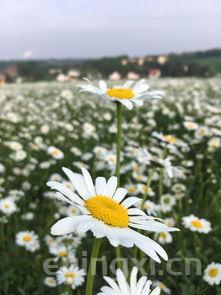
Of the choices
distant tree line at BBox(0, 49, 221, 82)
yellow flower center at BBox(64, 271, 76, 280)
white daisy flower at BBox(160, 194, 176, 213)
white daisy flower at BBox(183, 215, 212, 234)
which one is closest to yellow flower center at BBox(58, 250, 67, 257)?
yellow flower center at BBox(64, 271, 76, 280)

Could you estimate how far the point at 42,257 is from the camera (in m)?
2.69

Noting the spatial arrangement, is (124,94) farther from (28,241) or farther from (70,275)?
(28,241)

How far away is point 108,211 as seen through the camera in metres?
1.16

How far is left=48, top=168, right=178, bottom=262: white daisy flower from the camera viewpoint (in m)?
1.03

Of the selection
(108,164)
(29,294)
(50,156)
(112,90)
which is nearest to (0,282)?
(29,294)

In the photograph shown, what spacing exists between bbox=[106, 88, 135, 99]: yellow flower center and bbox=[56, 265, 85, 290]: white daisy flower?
0.82m

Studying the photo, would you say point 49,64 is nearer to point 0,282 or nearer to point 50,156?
point 50,156

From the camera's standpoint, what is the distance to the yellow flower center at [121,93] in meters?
1.99

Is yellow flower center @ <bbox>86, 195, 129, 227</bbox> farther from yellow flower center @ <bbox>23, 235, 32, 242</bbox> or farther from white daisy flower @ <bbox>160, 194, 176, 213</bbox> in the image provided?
white daisy flower @ <bbox>160, 194, 176, 213</bbox>

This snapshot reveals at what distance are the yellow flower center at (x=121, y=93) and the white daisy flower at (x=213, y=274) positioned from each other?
3.01ft

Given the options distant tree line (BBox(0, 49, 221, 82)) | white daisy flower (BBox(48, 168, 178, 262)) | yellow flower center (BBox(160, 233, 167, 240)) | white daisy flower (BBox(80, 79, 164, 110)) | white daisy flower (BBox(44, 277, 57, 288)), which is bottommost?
white daisy flower (BBox(44, 277, 57, 288))

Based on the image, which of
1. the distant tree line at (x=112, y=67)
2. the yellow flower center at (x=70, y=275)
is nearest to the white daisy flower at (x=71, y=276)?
the yellow flower center at (x=70, y=275)

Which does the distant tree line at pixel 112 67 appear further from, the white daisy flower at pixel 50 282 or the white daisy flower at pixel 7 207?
the white daisy flower at pixel 50 282

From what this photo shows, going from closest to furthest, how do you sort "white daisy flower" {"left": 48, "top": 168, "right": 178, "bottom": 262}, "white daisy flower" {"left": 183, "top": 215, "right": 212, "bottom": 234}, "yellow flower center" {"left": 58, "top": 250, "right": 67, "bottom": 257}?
1. "white daisy flower" {"left": 48, "top": 168, "right": 178, "bottom": 262}
2. "yellow flower center" {"left": 58, "top": 250, "right": 67, "bottom": 257}
3. "white daisy flower" {"left": 183, "top": 215, "right": 212, "bottom": 234}
